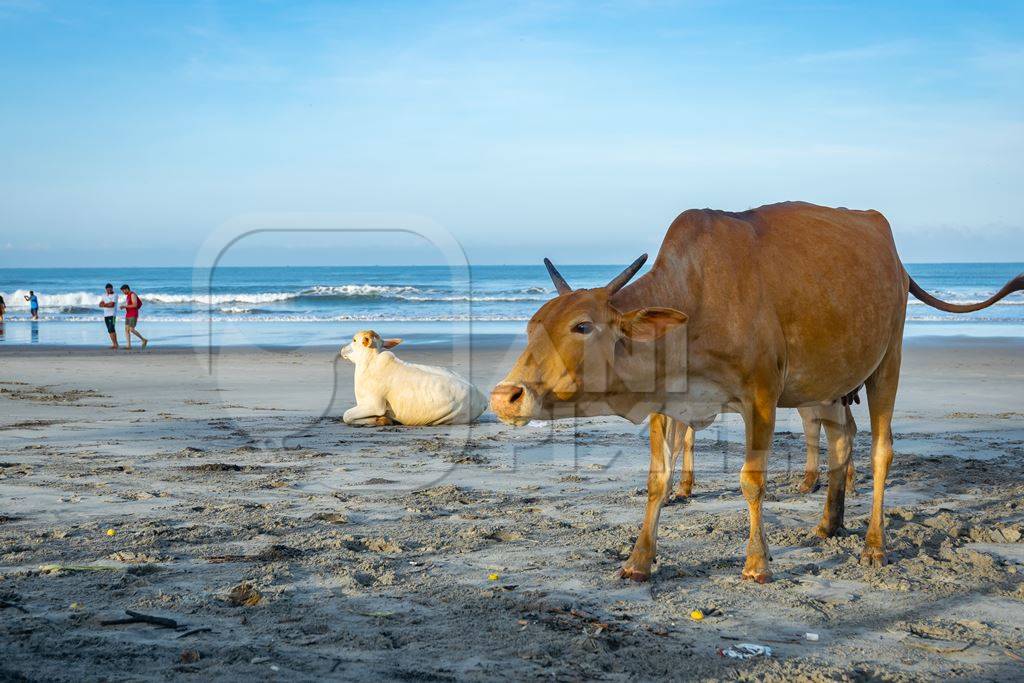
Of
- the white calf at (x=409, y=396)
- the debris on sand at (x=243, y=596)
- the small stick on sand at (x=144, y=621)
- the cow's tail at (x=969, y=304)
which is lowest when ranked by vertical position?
the debris on sand at (x=243, y=596)

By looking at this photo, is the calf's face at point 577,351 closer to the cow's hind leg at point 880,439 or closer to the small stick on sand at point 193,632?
the small stick on sand at point 193,632

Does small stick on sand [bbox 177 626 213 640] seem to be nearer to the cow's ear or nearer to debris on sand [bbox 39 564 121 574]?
debris on sand [bbox 39 564 121 574]

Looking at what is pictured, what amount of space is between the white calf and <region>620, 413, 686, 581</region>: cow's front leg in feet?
18.0

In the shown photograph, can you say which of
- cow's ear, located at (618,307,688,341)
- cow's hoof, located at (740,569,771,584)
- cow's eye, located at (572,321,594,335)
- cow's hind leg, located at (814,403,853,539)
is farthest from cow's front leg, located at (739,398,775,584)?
cow's eye, located at (572,321,594,335)

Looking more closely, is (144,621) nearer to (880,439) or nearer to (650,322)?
(650,322)

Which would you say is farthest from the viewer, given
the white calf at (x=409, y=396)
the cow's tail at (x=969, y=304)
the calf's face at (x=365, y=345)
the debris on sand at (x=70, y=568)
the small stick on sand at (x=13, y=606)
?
the calf's face at (x=365, y=345)

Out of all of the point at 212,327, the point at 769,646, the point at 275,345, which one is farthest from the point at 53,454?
the point at 212,327

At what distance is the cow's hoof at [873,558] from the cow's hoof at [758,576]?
30.2 inches

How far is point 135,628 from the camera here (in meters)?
4.39

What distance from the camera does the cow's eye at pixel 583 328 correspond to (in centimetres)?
496

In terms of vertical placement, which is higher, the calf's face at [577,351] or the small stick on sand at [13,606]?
the calf's face at [577,351]

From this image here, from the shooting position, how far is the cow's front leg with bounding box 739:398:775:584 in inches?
213

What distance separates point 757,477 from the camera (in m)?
5.57

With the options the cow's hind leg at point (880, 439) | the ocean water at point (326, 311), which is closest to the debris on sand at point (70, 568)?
the cow's hind leg at point (880, 439)
